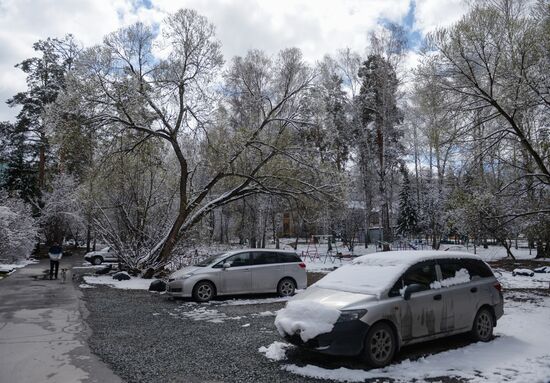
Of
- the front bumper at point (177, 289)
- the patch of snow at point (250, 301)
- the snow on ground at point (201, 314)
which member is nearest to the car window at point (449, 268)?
the snow on ground at point (201, 314)

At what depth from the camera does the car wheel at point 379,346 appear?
617 centimetres

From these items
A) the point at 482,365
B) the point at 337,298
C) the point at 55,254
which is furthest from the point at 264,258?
the point at 55,254

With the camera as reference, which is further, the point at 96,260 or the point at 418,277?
the point at 96,260

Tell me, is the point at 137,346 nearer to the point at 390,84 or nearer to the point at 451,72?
the point at 451,72

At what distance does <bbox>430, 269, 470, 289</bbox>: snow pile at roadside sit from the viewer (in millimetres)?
7441

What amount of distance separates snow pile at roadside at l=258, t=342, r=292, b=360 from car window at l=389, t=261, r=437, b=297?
1973mm

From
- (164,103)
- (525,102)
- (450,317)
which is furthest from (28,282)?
(525,102)

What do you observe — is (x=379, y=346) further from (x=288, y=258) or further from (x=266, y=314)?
(x=288, y=258)

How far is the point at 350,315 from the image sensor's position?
20.4ft

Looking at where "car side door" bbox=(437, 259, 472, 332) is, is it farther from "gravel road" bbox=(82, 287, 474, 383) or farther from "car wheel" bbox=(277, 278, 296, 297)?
"car wheel" bbox=(277, 278, 296, 297)

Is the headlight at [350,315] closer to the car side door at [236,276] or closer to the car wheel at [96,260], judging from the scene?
the car side door at [236,276]

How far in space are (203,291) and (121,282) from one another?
6.85 m

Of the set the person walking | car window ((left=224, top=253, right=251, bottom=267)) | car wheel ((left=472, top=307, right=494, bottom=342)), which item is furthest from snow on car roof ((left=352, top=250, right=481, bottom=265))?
the person walking

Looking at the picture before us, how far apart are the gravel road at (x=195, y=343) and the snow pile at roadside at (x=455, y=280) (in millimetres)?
1048
